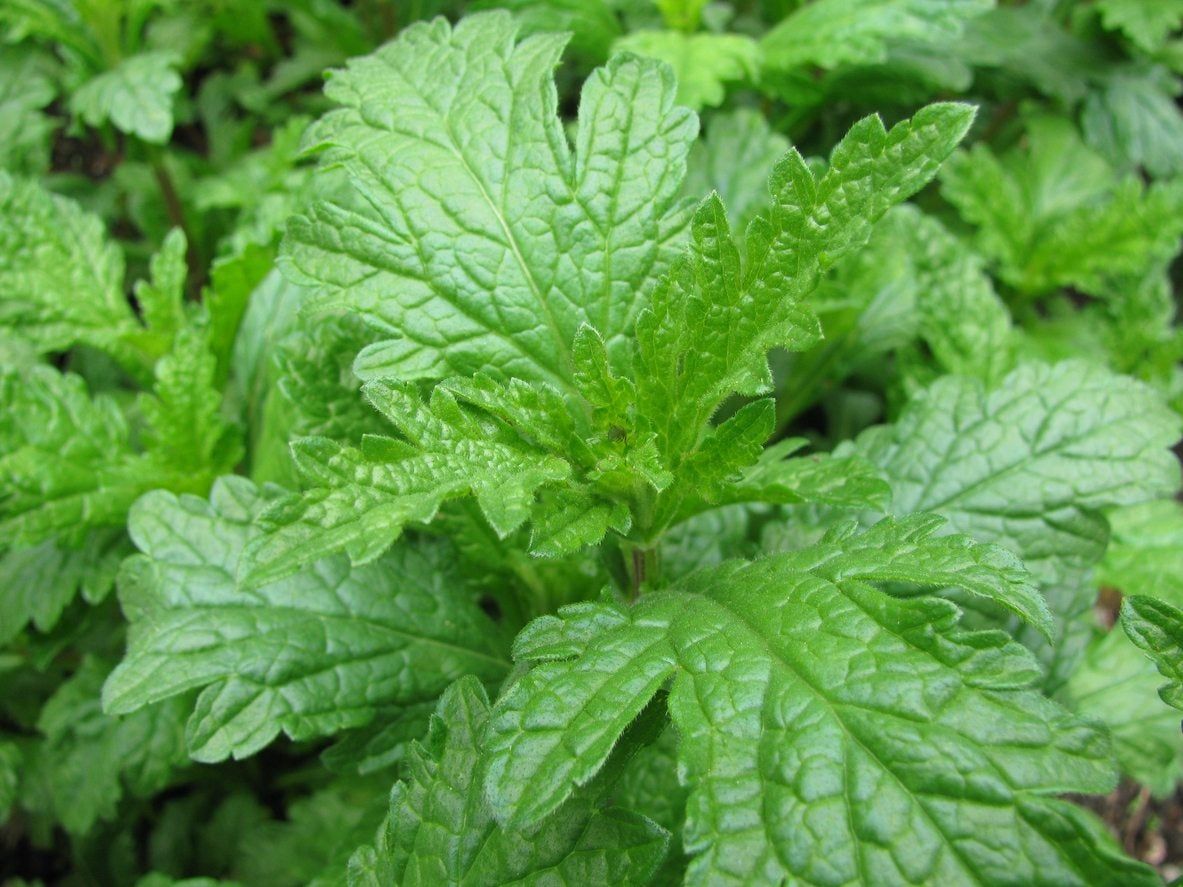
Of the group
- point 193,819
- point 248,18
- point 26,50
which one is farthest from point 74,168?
point 193,819

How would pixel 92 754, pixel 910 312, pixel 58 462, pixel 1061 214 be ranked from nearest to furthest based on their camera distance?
1. pixel 58 462
2. pixel 92 754
3. pixel 910 312
4. pixel 1061 214

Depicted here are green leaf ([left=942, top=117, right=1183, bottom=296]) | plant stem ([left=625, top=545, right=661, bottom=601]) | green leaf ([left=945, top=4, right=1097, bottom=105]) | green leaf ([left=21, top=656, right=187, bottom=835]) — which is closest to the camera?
plant stem ([left=625, top=545, right=661, bottom=601])

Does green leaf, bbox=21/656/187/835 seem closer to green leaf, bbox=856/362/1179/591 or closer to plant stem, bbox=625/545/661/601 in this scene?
plant stem, bbox=625/545/661/601

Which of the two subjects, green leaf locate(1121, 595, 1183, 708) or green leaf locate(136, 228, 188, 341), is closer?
green leaf locate(1121, 595, 1183, 708)

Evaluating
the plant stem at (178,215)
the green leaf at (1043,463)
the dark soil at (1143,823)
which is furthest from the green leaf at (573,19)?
the dark soil at (1143,823)

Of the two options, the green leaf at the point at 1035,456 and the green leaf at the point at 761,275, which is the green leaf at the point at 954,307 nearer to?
the green leaf at the point at 1035,456

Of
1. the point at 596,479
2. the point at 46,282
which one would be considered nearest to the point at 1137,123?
the point at 596,479

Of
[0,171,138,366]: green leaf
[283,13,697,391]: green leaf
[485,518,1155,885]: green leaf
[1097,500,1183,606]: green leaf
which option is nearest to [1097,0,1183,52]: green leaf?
[1097,500,1183,606]: green leaf

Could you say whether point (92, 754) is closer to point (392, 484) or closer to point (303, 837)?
point (303, 837)
